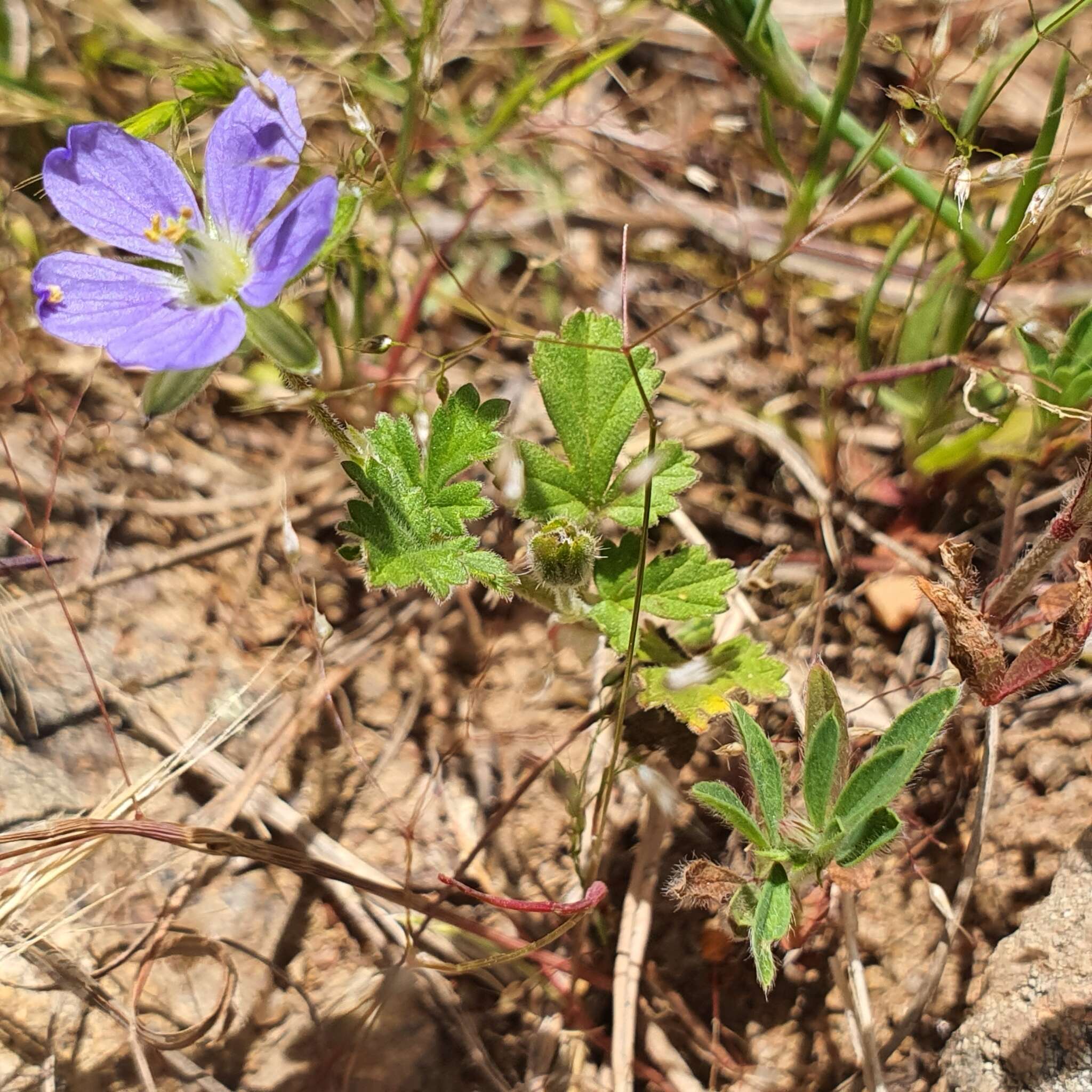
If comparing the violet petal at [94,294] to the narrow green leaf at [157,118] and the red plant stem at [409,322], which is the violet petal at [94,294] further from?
the red plant stem at [409,322]

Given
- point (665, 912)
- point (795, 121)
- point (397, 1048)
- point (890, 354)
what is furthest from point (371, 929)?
point (795, 121)

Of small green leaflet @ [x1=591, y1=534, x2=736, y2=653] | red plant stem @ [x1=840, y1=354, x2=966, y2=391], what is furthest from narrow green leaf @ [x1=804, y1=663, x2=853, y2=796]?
red plant stem @ [x1=840, y1=354, x2=966, y2=391]

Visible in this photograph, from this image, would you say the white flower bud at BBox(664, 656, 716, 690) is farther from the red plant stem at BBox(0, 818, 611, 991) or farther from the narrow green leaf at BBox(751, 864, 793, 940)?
the red plant stem at BBox(0, 818, 611, 991)

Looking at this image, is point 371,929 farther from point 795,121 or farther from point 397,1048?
point 795,121

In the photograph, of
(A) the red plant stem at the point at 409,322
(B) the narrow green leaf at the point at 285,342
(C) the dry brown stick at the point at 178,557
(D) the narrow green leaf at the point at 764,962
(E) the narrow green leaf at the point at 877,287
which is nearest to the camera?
(D) the narrow green leaf at the point at 764,962

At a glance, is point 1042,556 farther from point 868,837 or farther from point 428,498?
point 428,498

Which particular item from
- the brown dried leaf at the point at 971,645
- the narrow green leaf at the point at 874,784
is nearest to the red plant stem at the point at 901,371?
the brown dried leaf at the point at 971,645
